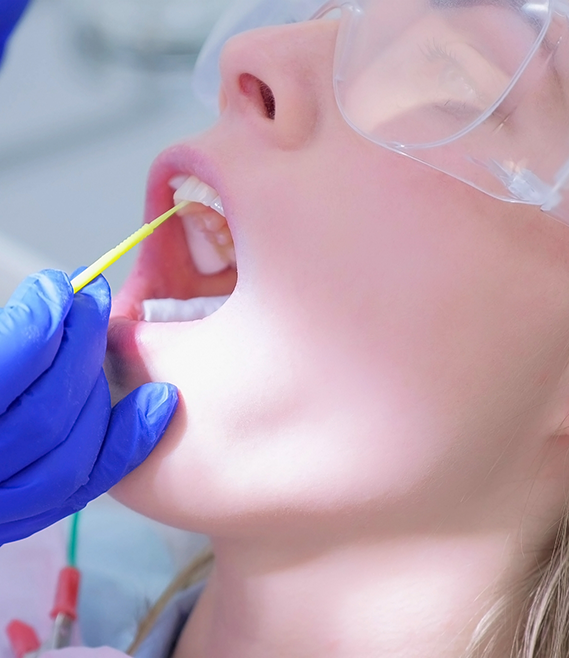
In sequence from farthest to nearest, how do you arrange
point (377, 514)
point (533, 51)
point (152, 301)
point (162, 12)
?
point (162, 12) → point (152, 301) → point (377, 514) → point (533, 51)

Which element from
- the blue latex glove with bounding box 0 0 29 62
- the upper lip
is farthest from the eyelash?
the blue latex glove with bounding box 0 0 29 62

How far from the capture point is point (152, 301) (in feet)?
3.53

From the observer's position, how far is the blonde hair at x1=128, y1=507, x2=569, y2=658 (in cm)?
97

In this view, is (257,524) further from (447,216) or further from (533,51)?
(533,51)

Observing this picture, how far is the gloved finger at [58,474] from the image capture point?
33.2 inches

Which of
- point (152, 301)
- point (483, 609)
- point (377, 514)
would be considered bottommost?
point (483, 609)

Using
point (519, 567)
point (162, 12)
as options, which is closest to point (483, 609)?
point (519, 567)

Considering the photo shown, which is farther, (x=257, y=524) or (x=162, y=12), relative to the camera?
(x=162, y=12)

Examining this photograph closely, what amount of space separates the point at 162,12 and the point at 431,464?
1704 mm

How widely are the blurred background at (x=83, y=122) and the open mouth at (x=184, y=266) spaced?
1.10 metres

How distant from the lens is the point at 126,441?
89 cm

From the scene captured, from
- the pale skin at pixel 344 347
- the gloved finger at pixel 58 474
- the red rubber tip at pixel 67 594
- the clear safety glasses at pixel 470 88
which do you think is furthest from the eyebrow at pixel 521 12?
the red rubber tip at pixel 67 594

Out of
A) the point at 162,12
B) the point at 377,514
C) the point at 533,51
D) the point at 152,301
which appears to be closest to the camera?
the point at 533,51

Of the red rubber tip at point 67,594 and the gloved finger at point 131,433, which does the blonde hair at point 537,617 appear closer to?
the gloved finger at point 131,433
